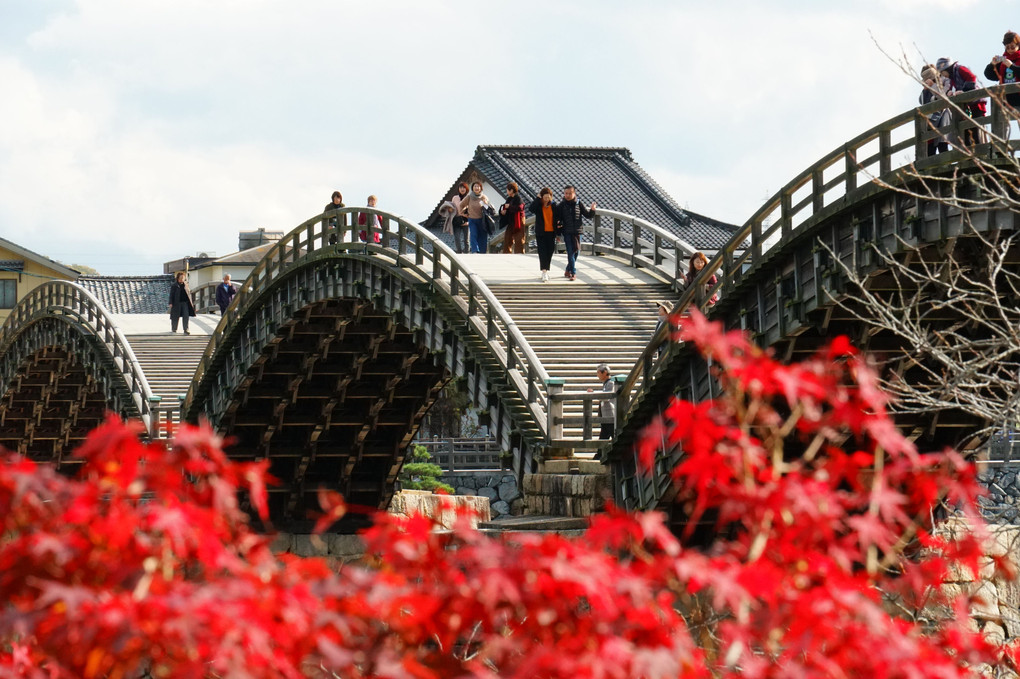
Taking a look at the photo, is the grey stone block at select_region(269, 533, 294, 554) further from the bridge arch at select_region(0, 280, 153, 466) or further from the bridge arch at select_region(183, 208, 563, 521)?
the bridge arch at select_region(0, 280, 153, 466)

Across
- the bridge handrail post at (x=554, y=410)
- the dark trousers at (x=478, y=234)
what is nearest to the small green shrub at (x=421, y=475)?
the dark trousers at (x=478, y=234)

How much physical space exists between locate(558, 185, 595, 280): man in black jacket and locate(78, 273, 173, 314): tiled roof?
40.9 metres

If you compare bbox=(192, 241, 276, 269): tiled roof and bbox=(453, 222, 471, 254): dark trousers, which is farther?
bbox=(192, 241, 276, 269): tiled roof

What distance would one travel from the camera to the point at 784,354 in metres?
17.1

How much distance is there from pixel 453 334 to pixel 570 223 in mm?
3960

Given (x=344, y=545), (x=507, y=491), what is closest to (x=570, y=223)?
(x=344, y=545)

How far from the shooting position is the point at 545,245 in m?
26.6

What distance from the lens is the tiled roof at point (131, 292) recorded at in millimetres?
65062

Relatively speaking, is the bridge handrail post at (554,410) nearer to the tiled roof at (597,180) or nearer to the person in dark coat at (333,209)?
the person in dark coat at (333,209)

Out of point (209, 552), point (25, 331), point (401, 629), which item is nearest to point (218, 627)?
point (209, 552)

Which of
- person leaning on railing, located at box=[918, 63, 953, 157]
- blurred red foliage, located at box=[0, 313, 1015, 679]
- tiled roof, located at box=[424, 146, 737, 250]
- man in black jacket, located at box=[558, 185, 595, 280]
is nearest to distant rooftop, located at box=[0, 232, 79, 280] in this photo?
tiled roof, located at box=[424, 146, 737, 250]

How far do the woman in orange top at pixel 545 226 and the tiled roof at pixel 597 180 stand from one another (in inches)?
795

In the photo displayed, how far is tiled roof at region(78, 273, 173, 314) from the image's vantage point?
213 ft

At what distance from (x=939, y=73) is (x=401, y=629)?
37.6ft
